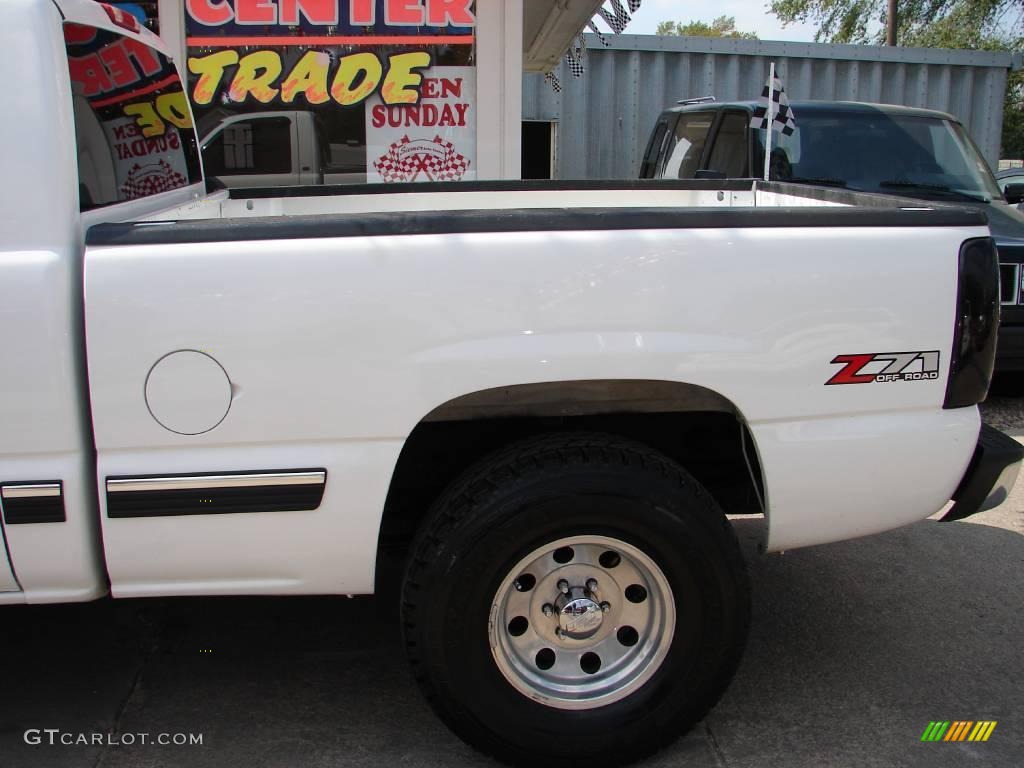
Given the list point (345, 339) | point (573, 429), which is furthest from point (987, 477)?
point (345, 339)

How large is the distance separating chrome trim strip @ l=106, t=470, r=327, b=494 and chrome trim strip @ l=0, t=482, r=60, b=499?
13cm

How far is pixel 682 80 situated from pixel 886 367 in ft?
38.9

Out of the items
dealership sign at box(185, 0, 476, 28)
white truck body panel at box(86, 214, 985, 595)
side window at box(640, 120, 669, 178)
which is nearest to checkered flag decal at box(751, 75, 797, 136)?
side window at box(640, 120, 669, 178)

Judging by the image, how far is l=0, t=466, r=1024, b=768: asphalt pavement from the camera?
109 inches

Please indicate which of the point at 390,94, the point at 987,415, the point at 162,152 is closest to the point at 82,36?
the point at 162,152

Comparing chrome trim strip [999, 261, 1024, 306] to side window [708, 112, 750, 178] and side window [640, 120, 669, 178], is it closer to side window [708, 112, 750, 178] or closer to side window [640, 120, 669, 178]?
side window [708, 112, 750, 178]

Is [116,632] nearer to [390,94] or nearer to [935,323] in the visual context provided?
[935,323]

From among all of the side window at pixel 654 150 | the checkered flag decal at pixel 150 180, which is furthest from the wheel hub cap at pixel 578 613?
the side window at pixel 654 150

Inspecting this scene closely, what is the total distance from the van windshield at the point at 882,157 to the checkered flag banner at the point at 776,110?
147 mm

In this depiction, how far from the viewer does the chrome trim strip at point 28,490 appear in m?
2.30

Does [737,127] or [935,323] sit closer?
[935,323]

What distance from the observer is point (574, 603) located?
259 cm

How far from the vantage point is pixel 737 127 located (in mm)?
7680

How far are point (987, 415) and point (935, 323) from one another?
14.2ft
